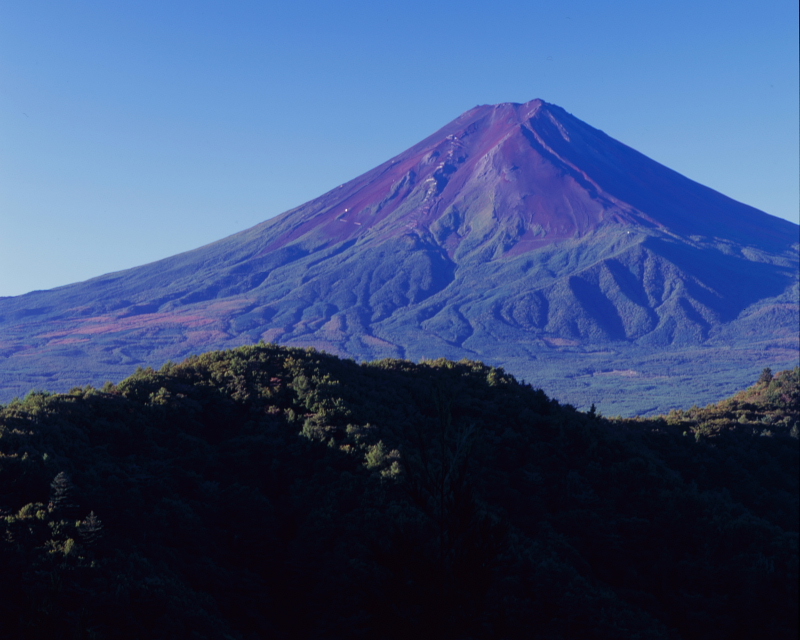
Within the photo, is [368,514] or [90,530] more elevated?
[90,530]

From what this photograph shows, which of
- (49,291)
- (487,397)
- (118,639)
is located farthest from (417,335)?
(118,639)

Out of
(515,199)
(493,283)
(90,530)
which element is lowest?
(90,530)

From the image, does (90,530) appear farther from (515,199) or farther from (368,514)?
(515,199)

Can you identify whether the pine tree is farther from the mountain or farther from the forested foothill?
the mountain

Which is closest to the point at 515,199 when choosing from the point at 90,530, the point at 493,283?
the point at 493,283

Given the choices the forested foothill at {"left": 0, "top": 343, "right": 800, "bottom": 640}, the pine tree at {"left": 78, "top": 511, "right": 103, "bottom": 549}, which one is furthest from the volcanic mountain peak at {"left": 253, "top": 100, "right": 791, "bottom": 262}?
the pine tree at {"left": 78, "top": 511, "right": 103, "bottom": 549}

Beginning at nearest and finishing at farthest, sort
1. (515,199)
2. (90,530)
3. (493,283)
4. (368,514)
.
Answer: (90,530) < (368,514) < (493,283) < (515,199)

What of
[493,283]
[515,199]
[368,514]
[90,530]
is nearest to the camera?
[90,530]
